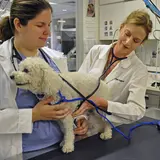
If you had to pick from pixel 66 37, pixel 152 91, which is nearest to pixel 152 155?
pixel 152 91

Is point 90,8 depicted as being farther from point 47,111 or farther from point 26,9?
point 47,111

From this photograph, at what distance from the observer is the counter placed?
881 millimetres

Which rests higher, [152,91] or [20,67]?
[20,67]

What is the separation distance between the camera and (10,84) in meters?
0.88

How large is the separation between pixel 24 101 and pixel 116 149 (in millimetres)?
429

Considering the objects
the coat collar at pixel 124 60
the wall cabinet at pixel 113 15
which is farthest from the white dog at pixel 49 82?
the wall cabinet at pixel 113 15

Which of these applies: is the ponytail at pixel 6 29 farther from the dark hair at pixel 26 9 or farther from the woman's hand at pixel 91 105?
the woman's hand at pixel 91 105

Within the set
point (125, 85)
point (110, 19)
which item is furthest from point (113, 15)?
point (125, 85)

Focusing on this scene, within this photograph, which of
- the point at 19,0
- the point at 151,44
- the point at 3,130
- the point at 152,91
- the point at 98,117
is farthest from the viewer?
the point at 151,44

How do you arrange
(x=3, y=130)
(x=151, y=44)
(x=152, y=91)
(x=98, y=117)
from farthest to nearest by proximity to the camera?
(x=151, y=44), (x=152, y=91), (x=98, y=117), (x=3, y=130)

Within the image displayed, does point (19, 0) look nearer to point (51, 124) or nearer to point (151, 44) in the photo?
point (51, 124)

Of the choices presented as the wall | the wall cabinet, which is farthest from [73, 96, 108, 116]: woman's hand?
the wall

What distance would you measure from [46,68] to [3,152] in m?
0.38

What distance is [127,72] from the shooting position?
1288mm
